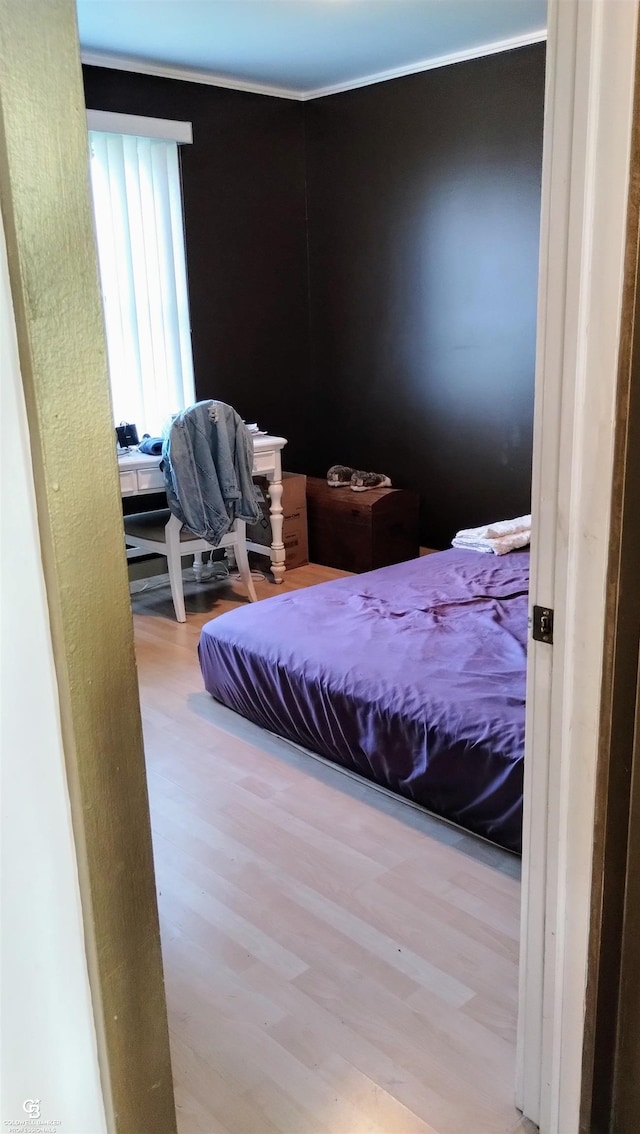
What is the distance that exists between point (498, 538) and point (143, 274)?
231 centimetres

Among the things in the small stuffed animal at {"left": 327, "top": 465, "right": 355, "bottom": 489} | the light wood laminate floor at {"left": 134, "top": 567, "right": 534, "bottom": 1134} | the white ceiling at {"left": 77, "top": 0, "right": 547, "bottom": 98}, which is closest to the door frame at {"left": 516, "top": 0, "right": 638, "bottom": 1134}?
the light wood laminate floor at {"left": 134, "top": 567, "right": 534, "bottom": 1134}

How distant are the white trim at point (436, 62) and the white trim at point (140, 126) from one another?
0.89 meters

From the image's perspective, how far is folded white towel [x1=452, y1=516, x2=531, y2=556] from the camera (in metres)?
3.77

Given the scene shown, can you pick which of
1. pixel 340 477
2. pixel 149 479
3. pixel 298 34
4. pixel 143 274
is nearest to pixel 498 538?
pixel 340 477

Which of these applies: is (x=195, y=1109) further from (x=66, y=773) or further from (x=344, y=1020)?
(x=66, y=773)

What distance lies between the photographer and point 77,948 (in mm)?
707

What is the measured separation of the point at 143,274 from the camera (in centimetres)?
451

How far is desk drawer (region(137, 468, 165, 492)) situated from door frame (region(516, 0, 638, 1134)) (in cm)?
294

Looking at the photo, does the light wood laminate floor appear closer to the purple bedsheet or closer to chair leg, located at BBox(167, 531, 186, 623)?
the purple bedsheet

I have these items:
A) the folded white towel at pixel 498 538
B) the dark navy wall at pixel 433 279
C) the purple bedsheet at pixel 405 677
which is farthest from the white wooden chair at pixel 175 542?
the dark navy wall at pixel 433 279

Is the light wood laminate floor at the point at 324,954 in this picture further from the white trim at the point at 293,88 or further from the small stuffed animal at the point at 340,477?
the white trim at the point at 293,88

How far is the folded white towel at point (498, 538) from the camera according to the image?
12.4 ft
